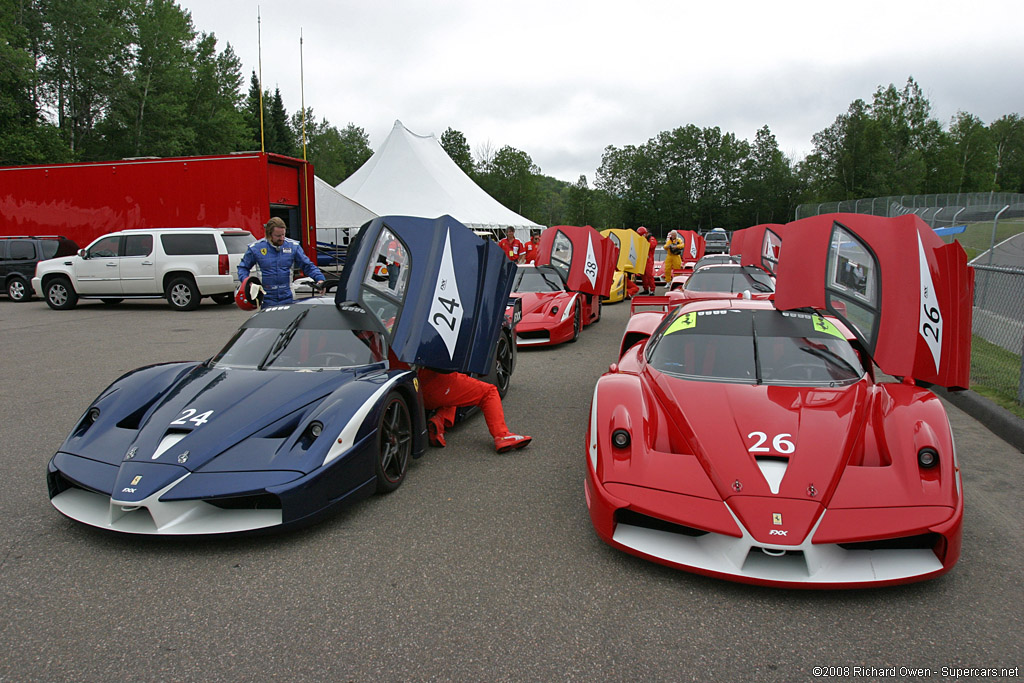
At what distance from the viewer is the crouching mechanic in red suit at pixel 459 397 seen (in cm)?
516

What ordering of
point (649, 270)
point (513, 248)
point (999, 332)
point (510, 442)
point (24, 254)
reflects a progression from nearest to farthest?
point (510, 442) < point (999, 332) < point (24, 254) < point (649, 270) < point (513, 248)

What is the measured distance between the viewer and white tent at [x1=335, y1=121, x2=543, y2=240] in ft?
91.1

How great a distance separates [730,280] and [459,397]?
6634 mm

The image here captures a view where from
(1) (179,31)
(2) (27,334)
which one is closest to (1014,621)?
(2) (27,334)

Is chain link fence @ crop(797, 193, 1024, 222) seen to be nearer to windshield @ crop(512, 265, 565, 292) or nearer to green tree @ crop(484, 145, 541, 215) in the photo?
windshield @ crop(512, 265, 565, 292)

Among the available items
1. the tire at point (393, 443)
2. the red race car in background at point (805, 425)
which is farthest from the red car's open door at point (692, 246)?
the tire at point (393, 443)

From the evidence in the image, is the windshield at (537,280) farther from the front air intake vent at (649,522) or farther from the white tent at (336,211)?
the white tent at (336,211)

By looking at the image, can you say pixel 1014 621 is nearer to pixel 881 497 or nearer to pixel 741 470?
pixel 881 497

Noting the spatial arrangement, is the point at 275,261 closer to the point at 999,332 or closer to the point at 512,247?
the point at 999,332

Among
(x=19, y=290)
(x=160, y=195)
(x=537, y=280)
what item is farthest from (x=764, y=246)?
(x=19, y=290)

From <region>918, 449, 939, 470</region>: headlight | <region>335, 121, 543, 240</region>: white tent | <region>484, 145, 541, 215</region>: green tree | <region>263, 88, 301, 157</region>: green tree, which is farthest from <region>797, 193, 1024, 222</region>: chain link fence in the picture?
<region>263, 88, 301, 157</region>: green tree

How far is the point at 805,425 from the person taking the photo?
3.49 metres

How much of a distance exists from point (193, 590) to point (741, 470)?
101 inches

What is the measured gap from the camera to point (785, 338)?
4.51m
